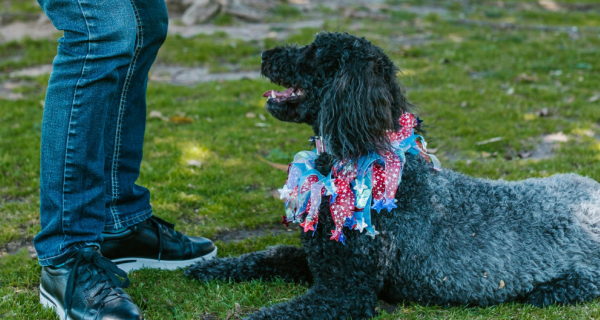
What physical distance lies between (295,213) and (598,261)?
64.2 inches

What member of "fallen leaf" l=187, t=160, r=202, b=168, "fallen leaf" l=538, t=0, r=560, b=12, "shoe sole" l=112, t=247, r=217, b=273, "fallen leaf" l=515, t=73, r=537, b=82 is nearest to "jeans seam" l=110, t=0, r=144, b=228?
"shoe sole" l=112, t=247, r=217, b=273

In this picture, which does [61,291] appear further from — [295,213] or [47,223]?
[295,213]

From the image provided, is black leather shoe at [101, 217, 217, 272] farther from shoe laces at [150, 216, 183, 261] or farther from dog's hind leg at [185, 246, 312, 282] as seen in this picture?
dog's hind leg at [185, 246, 312, 282]

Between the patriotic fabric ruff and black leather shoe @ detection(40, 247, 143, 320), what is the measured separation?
38.2 inches

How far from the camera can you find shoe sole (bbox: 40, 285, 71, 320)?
2.62 meters

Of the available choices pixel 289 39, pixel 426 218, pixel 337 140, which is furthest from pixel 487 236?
pixel 289 39

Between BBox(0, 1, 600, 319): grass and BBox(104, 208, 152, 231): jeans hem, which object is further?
BBox(104, 208, 152, 231): jeans hem

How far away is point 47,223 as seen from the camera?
256 cm

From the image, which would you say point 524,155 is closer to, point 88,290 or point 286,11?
point 88,290

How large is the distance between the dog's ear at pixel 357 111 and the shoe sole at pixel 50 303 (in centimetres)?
156

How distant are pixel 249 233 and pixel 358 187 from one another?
1.40 meters

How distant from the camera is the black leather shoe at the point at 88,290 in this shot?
2.54m

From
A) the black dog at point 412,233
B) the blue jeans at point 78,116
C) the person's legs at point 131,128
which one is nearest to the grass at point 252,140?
the black dog at point 412,233

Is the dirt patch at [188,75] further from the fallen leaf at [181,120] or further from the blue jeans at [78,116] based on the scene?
the blue jeans at [78,116]
